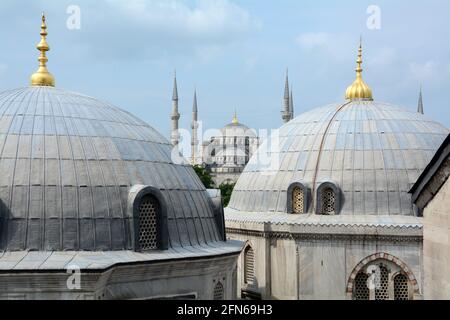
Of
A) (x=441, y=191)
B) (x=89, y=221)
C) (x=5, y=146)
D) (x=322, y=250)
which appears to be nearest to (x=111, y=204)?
(x=89, y=221)

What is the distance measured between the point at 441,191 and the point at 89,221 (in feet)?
22.2

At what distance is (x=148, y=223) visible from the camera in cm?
1536

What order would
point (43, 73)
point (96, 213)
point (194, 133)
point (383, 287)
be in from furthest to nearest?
point (194, 133)
point (383, 287)
point (43, 73)
point (96, 213)

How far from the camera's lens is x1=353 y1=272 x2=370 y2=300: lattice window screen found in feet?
69.7

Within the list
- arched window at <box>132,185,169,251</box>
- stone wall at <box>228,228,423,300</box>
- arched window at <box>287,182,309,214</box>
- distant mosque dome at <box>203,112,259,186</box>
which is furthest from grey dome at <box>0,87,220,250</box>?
distant mosque dome at <box>203,112,259,186</box>

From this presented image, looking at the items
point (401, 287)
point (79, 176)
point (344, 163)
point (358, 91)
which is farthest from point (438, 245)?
point (358, 91)

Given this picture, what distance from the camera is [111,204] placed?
14914mm

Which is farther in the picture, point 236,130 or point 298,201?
point 236,130

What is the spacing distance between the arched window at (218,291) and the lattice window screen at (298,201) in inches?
246

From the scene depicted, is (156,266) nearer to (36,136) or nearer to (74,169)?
(74,169)

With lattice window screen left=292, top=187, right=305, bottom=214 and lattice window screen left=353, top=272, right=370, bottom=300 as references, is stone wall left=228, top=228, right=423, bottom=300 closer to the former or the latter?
lattice window screen left=353, top=272, right=370, bottom=300

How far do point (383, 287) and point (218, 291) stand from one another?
639 cm

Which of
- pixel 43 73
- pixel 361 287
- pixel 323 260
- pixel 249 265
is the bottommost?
pixel 361 287

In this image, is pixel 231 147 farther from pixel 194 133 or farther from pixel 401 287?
pixel 401 287
